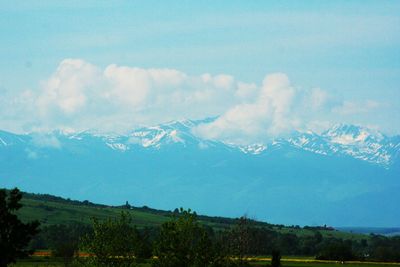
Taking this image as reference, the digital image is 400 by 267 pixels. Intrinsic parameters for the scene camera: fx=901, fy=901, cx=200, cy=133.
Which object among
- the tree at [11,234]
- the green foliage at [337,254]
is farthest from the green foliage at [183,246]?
the green foliage at [337,254]

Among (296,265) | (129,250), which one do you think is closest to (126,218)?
(129,250)

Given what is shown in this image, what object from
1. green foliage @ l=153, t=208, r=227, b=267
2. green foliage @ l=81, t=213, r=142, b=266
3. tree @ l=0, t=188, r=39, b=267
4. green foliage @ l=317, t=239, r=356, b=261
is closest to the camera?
tree @ l=0, t=188, r=39, b=267

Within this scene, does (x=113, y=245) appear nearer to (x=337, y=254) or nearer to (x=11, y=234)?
(x=11, y=234)

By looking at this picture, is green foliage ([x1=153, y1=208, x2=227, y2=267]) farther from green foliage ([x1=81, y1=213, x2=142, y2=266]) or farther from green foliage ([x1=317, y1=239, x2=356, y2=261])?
green foliage ([x1=317, y1=239, x2=356, y2=261])

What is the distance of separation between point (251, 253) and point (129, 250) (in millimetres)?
95756

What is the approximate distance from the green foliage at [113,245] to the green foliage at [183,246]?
9.25ft

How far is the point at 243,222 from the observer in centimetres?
15750

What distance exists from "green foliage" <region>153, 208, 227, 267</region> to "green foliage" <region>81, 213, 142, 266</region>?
282 centimetres

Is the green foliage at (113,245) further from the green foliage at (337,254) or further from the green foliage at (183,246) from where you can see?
the green foliage at (337,254)

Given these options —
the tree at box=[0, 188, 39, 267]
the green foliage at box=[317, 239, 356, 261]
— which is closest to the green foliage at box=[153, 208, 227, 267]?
the tree at box=[0, 188, 39, 267]

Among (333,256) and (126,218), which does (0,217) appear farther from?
(333,256)

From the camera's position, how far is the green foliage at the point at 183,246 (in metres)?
95.2

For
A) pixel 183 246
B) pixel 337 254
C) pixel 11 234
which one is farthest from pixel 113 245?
pixel 337 254

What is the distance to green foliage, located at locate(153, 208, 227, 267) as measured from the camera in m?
95.2
